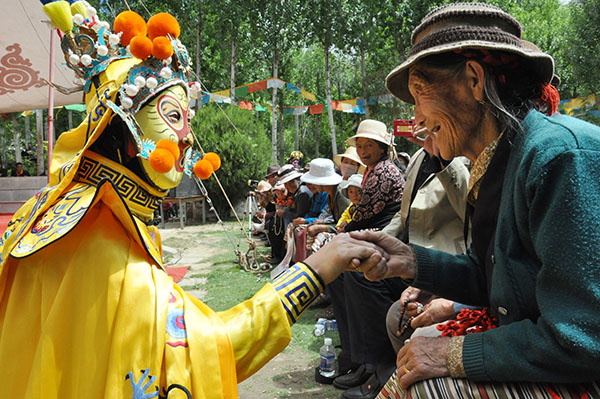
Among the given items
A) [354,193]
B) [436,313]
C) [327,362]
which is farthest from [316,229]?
[436,313]

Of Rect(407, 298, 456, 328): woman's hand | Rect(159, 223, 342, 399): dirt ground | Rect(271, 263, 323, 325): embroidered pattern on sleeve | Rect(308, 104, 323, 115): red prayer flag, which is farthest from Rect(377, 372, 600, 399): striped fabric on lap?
Rect(308, 104, 323, 115): red prayer flag

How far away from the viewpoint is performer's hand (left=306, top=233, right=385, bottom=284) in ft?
5.73

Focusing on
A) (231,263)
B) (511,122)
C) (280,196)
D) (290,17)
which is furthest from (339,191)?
(290,17)

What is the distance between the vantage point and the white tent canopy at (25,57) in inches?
282

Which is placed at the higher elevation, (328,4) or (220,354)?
(328,4)

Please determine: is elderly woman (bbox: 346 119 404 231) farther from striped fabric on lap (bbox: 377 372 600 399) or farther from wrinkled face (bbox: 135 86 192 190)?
striped fabric on lap (bbox: 377 372 600 399)

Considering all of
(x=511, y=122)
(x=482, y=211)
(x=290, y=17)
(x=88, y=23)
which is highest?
(x=290, y=17)

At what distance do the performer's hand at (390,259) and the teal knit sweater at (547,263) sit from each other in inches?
18.5

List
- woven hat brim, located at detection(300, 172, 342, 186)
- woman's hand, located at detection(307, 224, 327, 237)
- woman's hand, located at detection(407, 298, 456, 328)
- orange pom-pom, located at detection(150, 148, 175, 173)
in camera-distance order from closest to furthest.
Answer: orange pom-pom, located at detection(150, 148, 175, 173) < woman's hand, located at detection(407, 298, 456, 328) < woman's hand, located at detection(307, 224, 327, 237) < woven hat brim, located at detection(300, 172, 342, 186)

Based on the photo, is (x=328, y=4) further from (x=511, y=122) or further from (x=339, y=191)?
(x=511, y=122)

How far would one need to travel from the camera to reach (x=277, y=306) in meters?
1.64

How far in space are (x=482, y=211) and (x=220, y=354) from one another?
3.77ft

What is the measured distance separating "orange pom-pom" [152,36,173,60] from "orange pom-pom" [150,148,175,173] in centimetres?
43

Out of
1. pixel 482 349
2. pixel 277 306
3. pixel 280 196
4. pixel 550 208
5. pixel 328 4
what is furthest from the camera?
pixel 328 4
